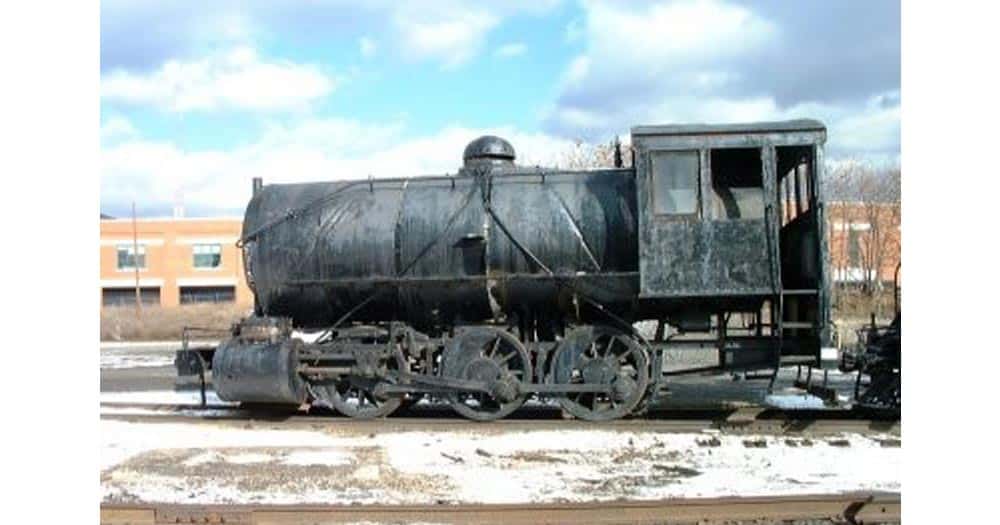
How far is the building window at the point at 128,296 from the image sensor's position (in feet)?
200

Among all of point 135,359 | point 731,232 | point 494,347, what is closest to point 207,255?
point 135,359

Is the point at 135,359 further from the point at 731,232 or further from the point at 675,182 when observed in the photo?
the point at 731,232

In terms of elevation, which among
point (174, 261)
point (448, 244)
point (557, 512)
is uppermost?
point (174, 261)

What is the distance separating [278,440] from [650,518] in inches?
196

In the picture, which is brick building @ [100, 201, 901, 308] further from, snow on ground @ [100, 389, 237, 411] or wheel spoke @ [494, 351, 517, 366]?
wheel spoke @ [494, 351, 517, 366]

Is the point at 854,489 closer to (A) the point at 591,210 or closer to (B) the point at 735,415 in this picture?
(B) the point at 735,415

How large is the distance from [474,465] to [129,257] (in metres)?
58.2

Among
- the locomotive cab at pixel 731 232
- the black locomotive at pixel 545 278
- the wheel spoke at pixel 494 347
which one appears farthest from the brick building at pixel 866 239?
the wheel spoke at pixel 494 347

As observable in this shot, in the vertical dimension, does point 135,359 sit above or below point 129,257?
below

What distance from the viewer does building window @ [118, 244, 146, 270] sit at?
60981 millimetres

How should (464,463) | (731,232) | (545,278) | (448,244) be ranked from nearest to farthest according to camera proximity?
1. (464,463)
2. (731,232)
3. (545,278)
4. (448,244)

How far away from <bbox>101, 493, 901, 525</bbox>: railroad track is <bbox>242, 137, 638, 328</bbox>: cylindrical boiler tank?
14.8 feet

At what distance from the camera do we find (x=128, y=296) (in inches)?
2415
